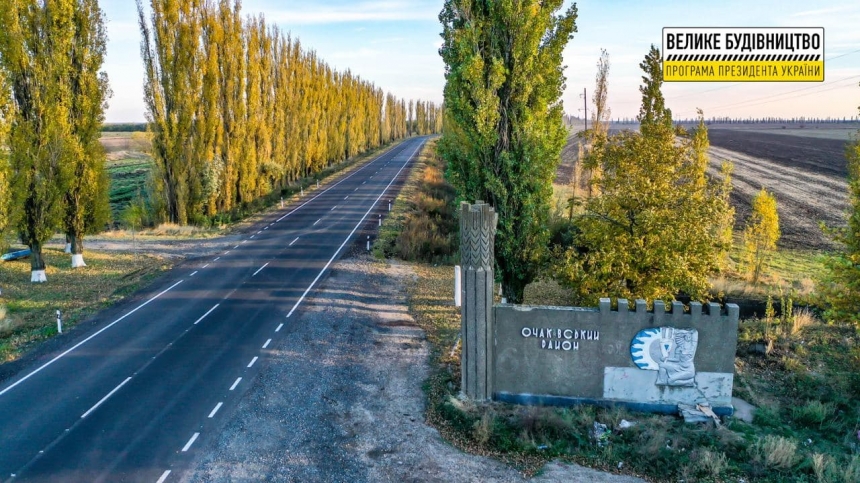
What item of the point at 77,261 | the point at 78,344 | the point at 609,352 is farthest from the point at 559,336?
the point at 77,261

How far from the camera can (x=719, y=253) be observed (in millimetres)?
17219

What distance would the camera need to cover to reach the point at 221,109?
42.9 metres

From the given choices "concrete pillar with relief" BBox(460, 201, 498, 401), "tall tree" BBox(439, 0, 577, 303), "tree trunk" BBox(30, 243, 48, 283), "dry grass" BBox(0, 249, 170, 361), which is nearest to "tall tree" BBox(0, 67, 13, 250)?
"tree trunk" BBox(30, 243, 48, 283)

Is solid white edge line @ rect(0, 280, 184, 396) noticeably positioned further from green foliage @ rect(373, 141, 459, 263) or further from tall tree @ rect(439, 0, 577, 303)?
tall tree @ rect(439, 0, 577, 303)

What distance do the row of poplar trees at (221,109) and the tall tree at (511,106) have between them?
2342 centimetres

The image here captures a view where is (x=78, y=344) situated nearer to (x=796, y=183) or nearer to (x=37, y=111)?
(x=37, y=111)

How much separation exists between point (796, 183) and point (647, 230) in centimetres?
5396

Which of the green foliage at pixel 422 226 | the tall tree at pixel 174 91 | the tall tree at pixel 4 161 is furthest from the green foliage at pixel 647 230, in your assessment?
the tall tree at pixel 174 91

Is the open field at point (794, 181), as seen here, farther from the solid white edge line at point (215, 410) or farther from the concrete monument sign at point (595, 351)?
the solid white edge line at point (215, 410)

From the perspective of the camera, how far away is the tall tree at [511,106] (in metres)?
18.7

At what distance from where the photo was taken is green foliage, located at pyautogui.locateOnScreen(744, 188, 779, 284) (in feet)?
84.8

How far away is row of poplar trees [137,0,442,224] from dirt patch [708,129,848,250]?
3770 cm

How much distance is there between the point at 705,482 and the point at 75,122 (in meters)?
28.6

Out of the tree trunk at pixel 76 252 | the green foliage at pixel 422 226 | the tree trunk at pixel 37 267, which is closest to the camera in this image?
the tree trunk at pixel 37 267
